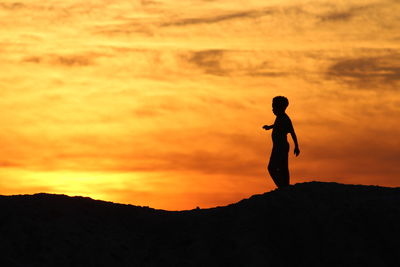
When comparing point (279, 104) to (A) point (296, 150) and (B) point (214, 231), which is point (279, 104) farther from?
(B) point (214, 231)

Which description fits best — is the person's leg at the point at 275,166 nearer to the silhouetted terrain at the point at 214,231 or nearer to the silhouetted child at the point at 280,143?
the silhouetted child at the point at 280,143

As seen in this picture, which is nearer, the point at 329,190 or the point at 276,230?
the point at 276,230

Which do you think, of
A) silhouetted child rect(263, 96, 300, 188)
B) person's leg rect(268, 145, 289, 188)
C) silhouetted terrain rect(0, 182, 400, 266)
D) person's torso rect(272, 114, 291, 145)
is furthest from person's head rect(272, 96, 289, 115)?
silhouetted terrain rect(0, 182, 400, 266)

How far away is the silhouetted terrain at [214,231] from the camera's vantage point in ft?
50.2

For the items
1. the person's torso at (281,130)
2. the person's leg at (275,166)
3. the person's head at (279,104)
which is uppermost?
the person's head at (279,104)

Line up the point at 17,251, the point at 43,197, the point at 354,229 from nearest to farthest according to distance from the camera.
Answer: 1. the point at 17,251
2. the point at 354,229
3. the point at 43,197

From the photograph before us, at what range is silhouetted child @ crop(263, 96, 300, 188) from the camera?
18047 mm

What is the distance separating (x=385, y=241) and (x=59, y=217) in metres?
7.01

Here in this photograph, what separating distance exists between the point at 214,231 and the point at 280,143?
3.07 meters

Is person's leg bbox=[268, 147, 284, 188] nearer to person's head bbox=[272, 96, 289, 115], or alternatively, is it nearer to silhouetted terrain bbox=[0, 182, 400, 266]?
silhouetted terrain bbox=[0, 182, 400, 266]

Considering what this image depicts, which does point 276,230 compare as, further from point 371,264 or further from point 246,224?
point 371,264

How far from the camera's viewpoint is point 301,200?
17016mm

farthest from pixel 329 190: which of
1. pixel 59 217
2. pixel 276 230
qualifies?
pixel 59 217

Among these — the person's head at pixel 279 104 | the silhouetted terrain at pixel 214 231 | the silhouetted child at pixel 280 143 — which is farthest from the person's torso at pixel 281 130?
the silhouetted terrain at pixel 214 231
